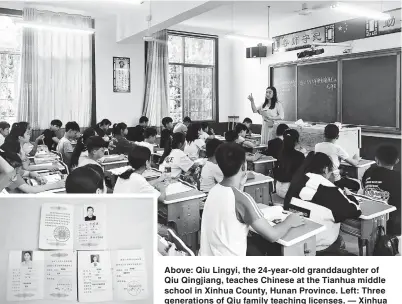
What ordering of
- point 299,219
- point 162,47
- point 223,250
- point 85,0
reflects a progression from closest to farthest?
point 223,250
point 299,219
point 85,0
point 162,47

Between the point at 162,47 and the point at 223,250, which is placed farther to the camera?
the point at 162,47

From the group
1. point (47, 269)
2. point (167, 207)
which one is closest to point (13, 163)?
point (167, 207)

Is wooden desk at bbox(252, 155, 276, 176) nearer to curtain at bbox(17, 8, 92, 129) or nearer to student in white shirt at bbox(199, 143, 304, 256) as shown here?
student in white shirt at bbox(199, 143, 304, 256)

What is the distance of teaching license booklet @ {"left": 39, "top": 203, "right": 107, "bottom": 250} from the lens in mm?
1236

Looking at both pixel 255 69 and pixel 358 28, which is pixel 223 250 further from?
pixel 255 69

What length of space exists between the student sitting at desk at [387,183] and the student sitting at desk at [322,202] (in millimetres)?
421

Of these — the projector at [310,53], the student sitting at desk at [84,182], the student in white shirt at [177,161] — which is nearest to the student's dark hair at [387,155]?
the student in white shirt at [177,161]

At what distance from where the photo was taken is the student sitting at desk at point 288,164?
3113mm

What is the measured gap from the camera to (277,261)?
1389 millimetres

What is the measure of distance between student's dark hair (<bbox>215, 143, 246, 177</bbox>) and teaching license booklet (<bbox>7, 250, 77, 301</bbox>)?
65cm

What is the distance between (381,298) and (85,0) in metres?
5.30

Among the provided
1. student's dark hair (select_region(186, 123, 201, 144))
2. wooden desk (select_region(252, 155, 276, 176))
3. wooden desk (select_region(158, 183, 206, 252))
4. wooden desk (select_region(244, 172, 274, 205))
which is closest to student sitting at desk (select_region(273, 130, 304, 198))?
wooden desk (select_region(244, 172, 274, 205))

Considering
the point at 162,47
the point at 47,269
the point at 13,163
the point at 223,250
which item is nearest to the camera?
the point at 47,269

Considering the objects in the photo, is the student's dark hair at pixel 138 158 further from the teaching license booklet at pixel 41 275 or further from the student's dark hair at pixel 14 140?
the student's dark hair at pixel 14 140
